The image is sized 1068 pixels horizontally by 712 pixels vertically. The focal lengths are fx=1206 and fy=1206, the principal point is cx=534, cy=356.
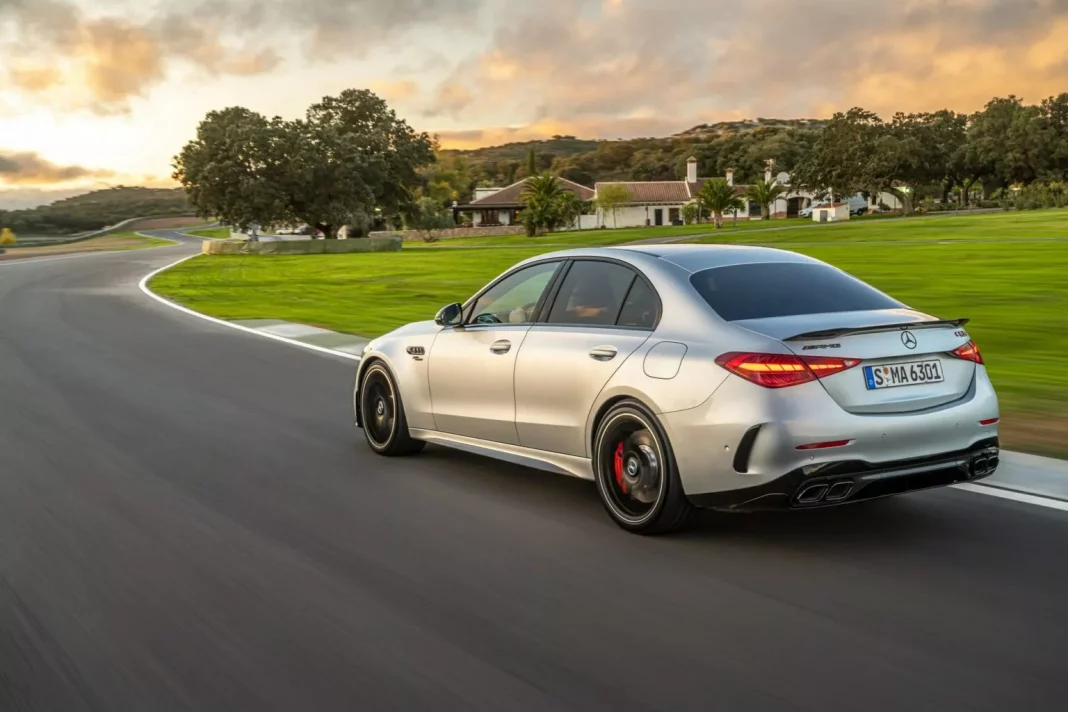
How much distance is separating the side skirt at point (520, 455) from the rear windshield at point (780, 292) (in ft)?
3.82

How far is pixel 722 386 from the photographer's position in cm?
574

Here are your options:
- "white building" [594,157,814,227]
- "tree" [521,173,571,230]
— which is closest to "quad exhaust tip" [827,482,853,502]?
"tree" [521,173,571,230]

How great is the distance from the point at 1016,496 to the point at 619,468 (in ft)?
7.75

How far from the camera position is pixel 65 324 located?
69.6ft

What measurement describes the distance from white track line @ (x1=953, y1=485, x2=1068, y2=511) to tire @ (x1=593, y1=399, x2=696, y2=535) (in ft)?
6.61

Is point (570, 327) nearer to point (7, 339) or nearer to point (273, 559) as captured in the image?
point (273, 559)

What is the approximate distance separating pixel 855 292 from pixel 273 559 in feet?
11.0

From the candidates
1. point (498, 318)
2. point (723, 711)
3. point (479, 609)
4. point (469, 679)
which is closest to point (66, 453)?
point (498, 318)

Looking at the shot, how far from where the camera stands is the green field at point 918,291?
11922mm

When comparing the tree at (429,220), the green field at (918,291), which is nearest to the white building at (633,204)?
the tree at (429,220)

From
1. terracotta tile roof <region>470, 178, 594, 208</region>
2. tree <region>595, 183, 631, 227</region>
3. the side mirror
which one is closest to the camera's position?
the side mirror

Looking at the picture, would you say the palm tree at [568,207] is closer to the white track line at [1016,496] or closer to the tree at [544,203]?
the tree at [544,203]

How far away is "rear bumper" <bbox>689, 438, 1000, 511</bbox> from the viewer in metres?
5.61

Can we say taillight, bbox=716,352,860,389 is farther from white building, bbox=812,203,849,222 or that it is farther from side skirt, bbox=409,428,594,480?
white building, bbox=812,203,849,222
